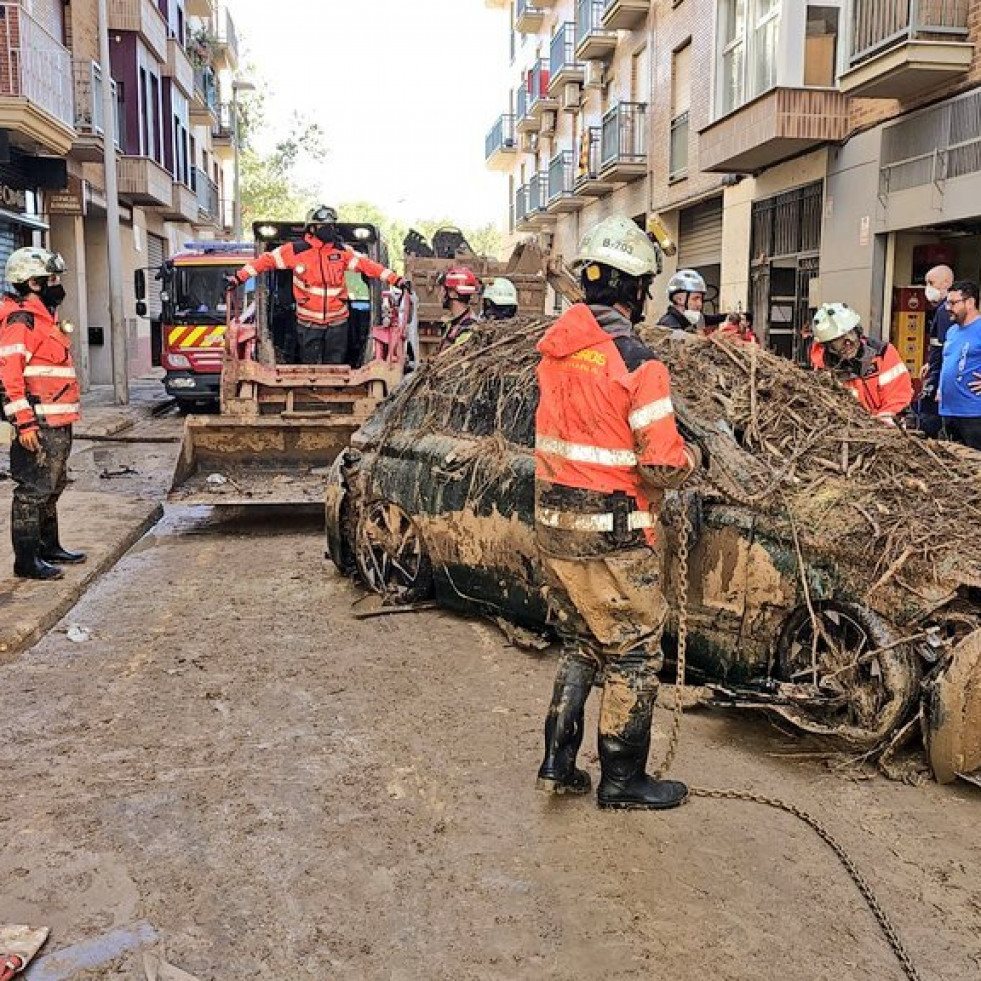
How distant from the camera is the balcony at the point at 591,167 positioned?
26.6 meters

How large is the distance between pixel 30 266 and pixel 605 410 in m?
4.68

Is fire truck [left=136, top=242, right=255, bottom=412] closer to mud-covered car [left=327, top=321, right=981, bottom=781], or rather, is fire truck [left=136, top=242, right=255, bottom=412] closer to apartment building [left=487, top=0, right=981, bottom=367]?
apartment building [left=487, top=0, right=981, bottom=367]

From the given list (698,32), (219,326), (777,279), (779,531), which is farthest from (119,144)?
(779,531)

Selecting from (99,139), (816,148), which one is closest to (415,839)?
(816,148)

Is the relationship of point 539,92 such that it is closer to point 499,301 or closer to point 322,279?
point 322,279

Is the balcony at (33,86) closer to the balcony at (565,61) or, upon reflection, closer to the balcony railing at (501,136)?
the balcony at (565,61)

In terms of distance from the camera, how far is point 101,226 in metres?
25.1

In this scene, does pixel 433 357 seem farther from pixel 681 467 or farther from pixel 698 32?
pixel 698 32

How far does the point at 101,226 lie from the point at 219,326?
1040 cm

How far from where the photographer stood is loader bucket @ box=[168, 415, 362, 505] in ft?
30.0

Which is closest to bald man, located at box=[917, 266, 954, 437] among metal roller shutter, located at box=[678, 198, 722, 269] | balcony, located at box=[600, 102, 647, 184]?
metal roller shutter, located at box=[678, 198, 722, 269]

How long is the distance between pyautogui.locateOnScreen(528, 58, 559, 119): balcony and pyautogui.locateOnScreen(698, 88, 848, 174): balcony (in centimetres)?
2009

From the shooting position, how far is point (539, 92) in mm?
36000

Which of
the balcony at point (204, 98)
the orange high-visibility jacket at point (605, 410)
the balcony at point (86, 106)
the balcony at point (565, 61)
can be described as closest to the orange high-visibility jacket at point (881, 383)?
the orange high-visibility jacket at point (605, 410)
